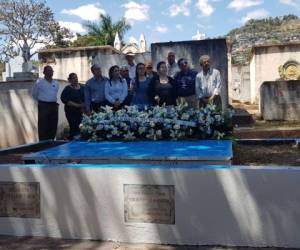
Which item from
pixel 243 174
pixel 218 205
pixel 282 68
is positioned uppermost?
pixel 282 68

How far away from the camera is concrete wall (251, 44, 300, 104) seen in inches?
720

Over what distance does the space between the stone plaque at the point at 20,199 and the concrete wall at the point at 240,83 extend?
691 inches

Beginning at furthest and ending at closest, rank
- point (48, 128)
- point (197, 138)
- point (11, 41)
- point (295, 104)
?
point (11, 41) < point (295, 104) < point (48, 128) < point (197, 138)

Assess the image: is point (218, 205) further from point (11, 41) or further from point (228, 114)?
point (11, 41)

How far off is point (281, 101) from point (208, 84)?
502 cm

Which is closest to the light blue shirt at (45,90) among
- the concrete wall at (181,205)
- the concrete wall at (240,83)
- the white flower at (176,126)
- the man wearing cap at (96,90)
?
the man wearing cap at (96,90)

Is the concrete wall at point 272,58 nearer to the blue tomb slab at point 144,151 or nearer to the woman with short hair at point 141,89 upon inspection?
the woman with short hair at point 141,89

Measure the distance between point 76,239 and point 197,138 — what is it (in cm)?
217

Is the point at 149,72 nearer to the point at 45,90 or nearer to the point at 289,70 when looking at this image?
the point at 45,90

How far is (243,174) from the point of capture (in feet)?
12.0

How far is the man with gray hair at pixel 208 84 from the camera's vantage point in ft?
23.8

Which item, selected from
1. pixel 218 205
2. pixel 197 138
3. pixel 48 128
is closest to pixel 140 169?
pixel 218 205

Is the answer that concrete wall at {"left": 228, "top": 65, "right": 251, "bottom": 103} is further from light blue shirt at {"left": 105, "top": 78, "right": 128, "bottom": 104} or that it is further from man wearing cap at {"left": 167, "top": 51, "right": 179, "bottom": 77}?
light blue shirt at {"left": 105, "top": 78, "right": 128, "bottom": 104}

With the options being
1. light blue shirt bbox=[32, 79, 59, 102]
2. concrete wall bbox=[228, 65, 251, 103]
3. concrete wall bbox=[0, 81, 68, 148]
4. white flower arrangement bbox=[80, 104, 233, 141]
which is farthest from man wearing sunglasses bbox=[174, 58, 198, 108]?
concrete wall bbox=[228, 65, 251, 103]
